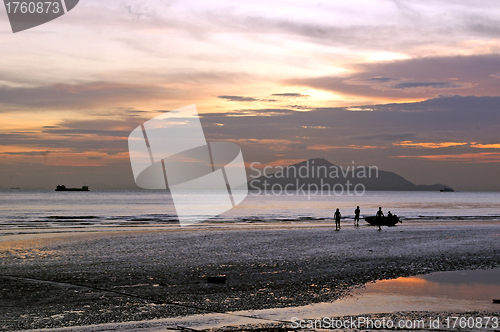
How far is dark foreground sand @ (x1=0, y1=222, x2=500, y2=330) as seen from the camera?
1198 centimetres

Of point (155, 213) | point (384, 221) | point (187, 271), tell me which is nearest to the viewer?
point (187, 271)

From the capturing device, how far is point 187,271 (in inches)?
703

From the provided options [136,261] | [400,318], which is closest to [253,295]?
[400,318]

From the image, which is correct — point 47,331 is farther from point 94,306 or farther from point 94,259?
point 94,259

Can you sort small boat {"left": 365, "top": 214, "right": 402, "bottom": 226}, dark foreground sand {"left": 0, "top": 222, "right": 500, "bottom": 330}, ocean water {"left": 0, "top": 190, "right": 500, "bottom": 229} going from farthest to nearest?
ocean water {"left": 0, "top": 190, "right": 500, "bottom": 229}, small boat {"left": 365, "top": 214, "right": 402, "bottom": 226}, dark foreground sand {"left": 0, "top": 222, "right": 500, "bottom": 330}

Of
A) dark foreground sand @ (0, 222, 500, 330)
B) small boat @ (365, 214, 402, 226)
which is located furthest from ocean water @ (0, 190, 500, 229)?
dark foreground sand @ (0, 222, 500, 330)

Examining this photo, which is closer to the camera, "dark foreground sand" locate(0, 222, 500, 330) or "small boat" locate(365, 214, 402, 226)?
"dark foreground sand" locate(0, 222, 500, 330)

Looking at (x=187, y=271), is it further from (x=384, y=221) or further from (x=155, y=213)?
(x=155, y=213)

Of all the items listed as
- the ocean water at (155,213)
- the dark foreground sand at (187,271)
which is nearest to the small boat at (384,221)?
the ocean water at (155,213)

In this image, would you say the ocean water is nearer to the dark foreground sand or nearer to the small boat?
the small boat

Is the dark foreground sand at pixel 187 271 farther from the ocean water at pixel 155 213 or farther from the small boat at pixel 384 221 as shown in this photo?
the ocean water at pixel 155 213

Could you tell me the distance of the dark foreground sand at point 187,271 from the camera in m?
12.0

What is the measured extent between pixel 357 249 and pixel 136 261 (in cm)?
1281

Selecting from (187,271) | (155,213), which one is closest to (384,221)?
(187,271)
